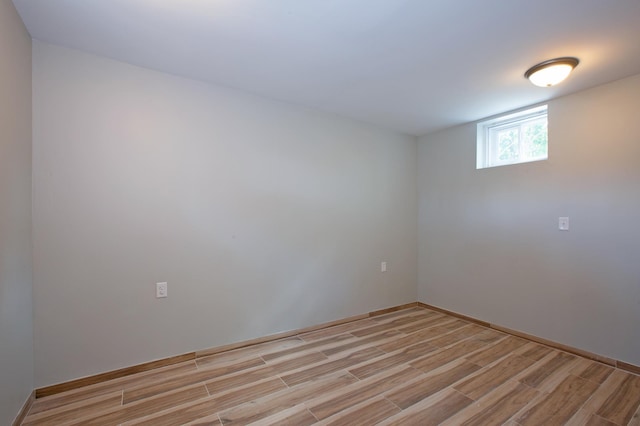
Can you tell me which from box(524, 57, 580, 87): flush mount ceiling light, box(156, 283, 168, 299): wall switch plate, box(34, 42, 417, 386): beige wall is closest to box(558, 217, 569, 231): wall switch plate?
box(524, 57, 580, 87): flush mount ceiling light

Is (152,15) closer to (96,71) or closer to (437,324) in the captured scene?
(96,71)

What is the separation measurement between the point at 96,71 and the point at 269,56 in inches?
46.5

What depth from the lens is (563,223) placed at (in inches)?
100

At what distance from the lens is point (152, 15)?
1.59 metres

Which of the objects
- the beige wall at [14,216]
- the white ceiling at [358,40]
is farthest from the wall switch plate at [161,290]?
the white ceiling at [358,40]

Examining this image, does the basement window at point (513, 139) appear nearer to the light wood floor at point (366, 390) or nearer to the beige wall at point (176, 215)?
the beige wall at point (176, 215)

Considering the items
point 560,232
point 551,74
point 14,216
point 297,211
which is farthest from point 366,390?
point 551,74

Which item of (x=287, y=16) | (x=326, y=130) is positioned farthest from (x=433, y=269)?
(x=287, y=16)

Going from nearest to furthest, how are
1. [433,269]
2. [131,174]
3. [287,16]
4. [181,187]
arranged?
[287,16] → [131,174] → [181,187] → [433,269]

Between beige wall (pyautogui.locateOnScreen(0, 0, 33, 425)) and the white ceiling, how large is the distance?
225 millimetres

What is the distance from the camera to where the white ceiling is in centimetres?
152

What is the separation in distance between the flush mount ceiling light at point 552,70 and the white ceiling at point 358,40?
2.4 inches

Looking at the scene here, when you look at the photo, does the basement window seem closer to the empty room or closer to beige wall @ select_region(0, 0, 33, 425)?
the empty room

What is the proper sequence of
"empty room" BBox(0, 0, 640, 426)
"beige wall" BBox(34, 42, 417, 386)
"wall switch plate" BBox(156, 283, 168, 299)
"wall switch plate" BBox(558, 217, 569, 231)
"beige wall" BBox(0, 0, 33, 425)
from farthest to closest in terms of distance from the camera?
"wall switch plate" BBox(558, 217, 569, 231)
"wall switch plate" BBox(156, 283, 168, 299)
"beige wall" BBox(34, 42, 417, 386)
"empty room" BBox(0, 0, 640, 426)
"beige wall" BBox(0, 0, 33, 425)
